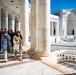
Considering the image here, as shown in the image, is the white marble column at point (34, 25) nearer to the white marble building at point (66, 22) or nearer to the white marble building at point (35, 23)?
the white marble building at point (35, 23)

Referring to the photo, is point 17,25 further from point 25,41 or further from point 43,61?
point 43,61

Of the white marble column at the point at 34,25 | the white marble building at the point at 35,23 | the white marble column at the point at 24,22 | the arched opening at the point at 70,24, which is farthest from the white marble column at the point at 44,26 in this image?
the arched opening at the point at 70,24

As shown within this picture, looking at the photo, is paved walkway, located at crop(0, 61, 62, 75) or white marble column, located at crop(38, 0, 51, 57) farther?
white marble column, located at crop(38, 0, 51, 57)

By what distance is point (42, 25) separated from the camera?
1209 cm

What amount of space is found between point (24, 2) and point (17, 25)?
Answer: 22438mm

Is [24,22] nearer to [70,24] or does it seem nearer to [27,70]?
[27,70]

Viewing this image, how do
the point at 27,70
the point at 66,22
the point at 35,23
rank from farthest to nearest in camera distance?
the point at 66,22 < the point at 35,23 < the point at 27,70

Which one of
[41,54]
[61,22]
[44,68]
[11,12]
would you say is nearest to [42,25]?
[41,54]

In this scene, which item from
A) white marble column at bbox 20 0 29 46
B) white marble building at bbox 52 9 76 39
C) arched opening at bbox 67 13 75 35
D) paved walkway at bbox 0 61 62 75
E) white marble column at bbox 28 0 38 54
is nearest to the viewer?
paved walkway at bbox 0 61 62 75

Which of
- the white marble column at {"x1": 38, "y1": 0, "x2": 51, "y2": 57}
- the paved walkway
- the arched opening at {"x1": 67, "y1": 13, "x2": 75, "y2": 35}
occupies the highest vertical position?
the arched opening at {"x1": 67, "y1": 13, "x2": 75, "y2": 35}

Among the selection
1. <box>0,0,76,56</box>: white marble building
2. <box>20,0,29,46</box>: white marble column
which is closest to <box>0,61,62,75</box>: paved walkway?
<box>0,0,76,56</box>: white marble building

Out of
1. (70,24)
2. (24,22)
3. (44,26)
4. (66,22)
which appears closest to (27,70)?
(44,26)

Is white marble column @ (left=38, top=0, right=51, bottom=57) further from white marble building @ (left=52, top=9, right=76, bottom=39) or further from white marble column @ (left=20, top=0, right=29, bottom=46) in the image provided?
white marble building @ (left=52, top=9, right=76, bottom=39)

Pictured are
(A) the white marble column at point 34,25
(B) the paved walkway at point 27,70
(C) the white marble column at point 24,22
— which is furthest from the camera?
(C) the white marble column at point 24,22
